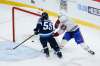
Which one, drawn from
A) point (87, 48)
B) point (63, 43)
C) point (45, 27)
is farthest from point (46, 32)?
point (87, 48)

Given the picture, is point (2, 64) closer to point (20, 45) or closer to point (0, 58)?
point (0, 58)

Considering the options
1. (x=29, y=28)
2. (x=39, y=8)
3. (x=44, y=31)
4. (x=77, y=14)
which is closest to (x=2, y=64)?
(x=44, y=31)

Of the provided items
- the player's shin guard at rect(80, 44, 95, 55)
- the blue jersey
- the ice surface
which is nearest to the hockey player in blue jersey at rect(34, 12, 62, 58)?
the blue jersey

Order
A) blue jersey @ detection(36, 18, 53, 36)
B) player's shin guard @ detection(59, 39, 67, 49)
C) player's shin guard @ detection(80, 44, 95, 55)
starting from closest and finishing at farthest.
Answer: blue jersey @ detection(36, 18, 53, 36), player's shin guard @ detection(80, 44, 95, 55), player's shin guard @ detection(59, 39, 67, 49)

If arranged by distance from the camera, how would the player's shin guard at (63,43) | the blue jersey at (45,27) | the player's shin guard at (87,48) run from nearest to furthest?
the blue jersey at (45,27) < the player's shin guard at (87,48) < the player's shin guard at (63,43)

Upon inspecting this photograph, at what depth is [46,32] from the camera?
21.9ft

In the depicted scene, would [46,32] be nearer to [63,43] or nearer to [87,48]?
[63,43]

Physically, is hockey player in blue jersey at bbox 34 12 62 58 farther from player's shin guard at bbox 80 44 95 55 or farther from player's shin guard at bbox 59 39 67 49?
player's shin guard at bbox 80 44 95 55

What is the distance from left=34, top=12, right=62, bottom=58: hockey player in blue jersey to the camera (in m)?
6.63

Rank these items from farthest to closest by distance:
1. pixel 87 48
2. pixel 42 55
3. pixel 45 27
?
pixel 42 55 → pixel 87 48 → pixel 45 27

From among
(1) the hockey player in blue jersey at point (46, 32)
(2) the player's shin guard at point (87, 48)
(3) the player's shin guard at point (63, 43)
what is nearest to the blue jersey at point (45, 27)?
(1) the hockey player in blue jersey at point (46, 32)

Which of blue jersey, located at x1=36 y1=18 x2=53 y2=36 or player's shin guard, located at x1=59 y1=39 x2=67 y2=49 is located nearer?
blue jersey, located at x1=36 y1=18 x2=53 y2=36

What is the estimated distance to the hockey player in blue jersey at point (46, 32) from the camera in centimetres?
663

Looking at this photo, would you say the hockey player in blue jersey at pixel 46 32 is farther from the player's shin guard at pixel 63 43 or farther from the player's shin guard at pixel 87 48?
the player's shin guard at pixel 87 48
